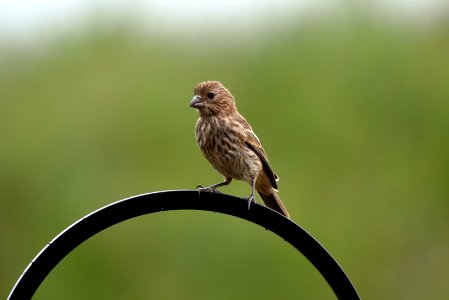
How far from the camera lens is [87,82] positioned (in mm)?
9703

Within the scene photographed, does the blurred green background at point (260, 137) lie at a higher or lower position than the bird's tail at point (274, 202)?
higher

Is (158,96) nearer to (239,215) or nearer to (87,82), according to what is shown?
(87,82)

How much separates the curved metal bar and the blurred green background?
213 inches

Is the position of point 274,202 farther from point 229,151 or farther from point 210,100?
point 210,100

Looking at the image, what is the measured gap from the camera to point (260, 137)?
9266mm

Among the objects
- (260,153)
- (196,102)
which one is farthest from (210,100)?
(260,153)

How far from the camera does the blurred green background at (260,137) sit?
898cm

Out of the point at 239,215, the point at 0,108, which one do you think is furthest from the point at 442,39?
the point at 239,215

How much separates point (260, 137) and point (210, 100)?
4.21 meters

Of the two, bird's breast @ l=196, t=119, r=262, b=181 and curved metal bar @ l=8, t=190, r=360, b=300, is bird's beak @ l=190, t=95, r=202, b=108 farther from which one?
curved metal bar @ l=8, t=190, r=360, b=300

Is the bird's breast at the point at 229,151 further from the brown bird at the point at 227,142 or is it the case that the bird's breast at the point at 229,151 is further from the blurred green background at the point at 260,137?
the blurred green background at the point at 260,137

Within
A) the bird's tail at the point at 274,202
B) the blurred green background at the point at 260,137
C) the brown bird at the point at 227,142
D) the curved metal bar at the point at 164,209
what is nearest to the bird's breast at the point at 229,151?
the brown bird at the point at 227,142

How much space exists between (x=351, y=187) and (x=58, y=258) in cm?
671

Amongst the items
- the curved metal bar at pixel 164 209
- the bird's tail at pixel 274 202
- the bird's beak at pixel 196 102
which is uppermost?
the bird's beak at pixel 196 102
